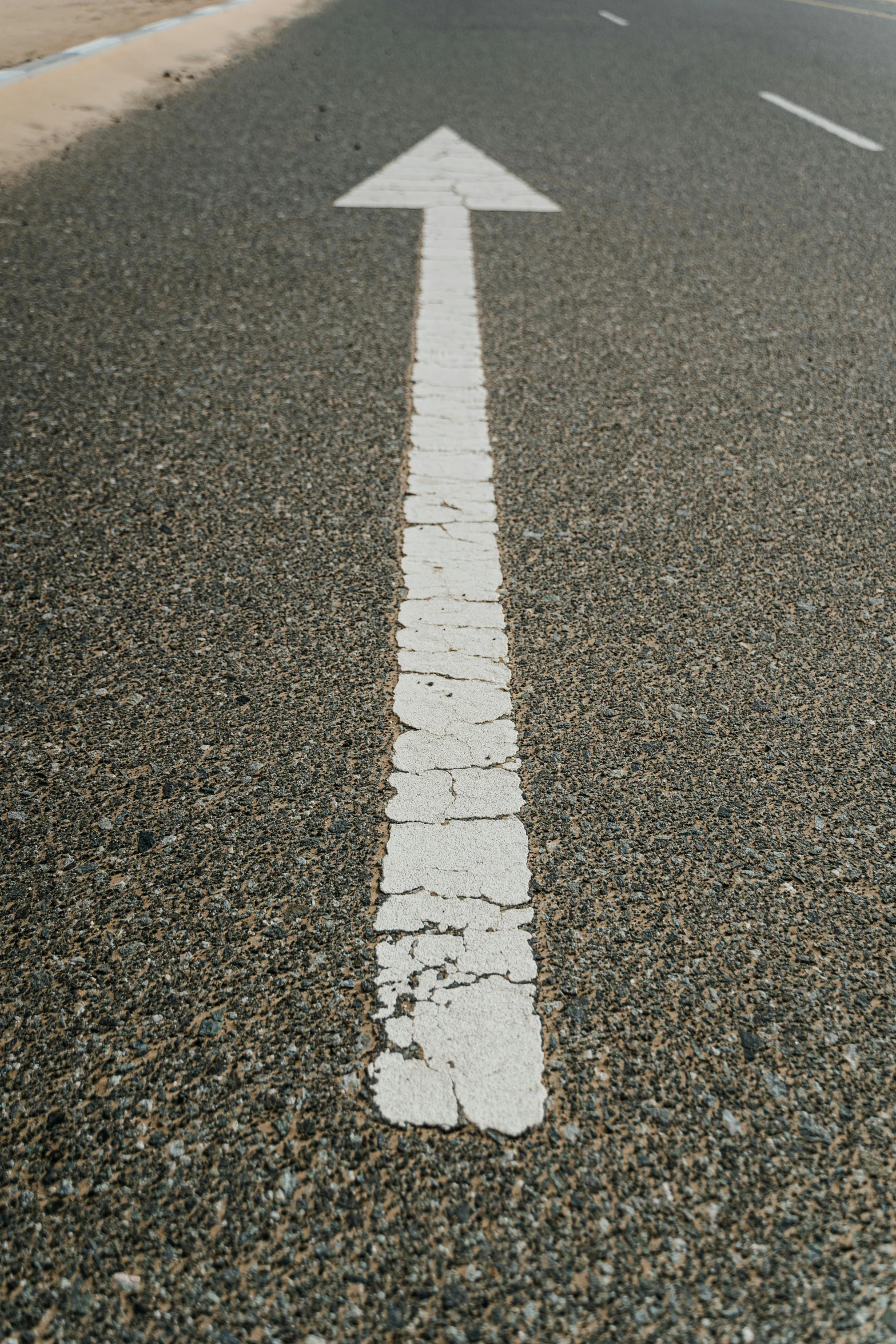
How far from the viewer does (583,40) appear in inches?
419

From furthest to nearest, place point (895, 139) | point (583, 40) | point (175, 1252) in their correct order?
point (583, 40), point (895, 139), point (175, 1252)

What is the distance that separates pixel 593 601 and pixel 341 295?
2.27 metres

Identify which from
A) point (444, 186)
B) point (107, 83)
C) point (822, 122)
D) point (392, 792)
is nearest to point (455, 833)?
point (392, 792)

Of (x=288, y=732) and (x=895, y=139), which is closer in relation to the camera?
(x=288, y=732)

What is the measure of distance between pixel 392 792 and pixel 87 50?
7.74 m

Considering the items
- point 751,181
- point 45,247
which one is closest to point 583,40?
point 751,181

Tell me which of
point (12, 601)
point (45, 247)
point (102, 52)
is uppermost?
point (102, 52)

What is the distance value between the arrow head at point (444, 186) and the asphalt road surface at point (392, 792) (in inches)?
33.7

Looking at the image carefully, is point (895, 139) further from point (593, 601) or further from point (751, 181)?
point (593, 601)

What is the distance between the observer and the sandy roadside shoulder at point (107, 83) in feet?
19.9

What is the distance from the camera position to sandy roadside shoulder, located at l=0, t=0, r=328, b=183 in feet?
19.9

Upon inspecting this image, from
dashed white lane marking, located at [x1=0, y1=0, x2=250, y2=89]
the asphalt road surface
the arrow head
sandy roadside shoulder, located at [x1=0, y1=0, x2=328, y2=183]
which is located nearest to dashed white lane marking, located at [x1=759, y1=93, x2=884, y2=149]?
the arrow head

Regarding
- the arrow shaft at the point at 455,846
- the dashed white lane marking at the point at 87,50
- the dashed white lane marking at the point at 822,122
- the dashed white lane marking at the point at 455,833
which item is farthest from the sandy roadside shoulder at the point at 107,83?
the dashed white lane marking at the point at 822,122

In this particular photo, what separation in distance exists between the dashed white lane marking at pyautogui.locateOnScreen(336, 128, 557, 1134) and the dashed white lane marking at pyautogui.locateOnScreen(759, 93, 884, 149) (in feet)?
16.3
